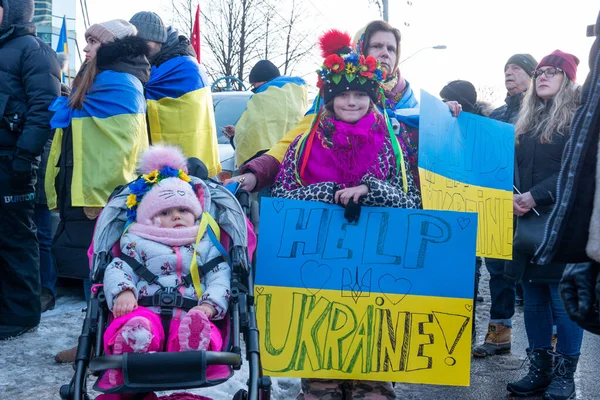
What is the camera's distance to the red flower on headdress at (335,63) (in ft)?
11.6

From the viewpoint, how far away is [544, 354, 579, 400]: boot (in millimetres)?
4301

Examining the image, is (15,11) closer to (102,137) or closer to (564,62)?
(102,137)

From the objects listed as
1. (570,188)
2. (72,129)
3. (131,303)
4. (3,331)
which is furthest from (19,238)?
(570,188)

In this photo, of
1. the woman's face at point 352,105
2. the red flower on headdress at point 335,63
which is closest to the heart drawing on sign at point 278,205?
the woman's face at point 352,105

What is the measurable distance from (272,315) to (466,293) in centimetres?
92

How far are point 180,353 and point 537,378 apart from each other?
2611 millimetres

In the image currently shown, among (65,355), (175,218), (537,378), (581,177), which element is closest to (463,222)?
(175,218)

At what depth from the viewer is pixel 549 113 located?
4.48 metres

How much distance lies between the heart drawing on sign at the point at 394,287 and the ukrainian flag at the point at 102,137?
1.90 meters

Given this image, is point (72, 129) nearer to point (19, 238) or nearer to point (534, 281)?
point (19, 238)

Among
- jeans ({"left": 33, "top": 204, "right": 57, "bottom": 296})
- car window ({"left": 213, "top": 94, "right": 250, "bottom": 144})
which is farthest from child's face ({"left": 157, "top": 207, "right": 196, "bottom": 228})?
car window ({"left": 213, "top": 94, "right": 250, "bottom": 144})

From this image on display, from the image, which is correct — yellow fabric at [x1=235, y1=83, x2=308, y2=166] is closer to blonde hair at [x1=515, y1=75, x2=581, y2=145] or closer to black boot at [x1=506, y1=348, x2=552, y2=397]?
blonde hair at [x1=515, y1=75, x2=581, y2=145]

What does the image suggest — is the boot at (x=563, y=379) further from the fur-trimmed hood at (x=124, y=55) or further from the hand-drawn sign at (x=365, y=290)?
the fur-trimmed hood at (x=124, y=55)

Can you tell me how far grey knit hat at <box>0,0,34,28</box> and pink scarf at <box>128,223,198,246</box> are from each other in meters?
2.37
